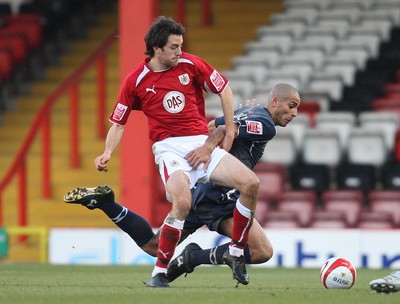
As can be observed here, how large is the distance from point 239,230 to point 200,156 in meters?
0.53

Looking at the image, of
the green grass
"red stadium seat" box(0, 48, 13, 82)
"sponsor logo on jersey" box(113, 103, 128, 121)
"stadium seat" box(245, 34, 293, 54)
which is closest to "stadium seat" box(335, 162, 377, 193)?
"stadium seat" box(245, 34, 293, 54)

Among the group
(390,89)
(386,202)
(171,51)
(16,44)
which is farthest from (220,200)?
(16,44)

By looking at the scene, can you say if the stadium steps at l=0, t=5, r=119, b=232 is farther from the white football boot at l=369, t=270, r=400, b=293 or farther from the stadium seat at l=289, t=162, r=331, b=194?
the white football boot at l=369, t=270, r=400, b=293

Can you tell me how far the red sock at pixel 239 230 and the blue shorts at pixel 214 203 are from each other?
0.50m

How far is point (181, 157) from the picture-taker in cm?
784

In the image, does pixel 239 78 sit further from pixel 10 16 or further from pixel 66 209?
pixel 10 16

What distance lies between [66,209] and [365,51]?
4.52m

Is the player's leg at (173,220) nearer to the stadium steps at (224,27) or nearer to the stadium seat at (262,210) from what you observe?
the stadium seat at (262,210)

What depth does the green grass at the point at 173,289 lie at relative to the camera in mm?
6844

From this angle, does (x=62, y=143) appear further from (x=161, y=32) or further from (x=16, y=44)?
(x=161, y=32)

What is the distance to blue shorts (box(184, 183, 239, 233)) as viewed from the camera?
8297mm

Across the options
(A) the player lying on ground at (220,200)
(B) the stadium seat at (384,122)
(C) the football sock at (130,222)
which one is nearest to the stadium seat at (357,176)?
(B) the stadium seat at (384,122)

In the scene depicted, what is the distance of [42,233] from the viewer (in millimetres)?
13781

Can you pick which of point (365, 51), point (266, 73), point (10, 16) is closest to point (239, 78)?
point (266, 73)
